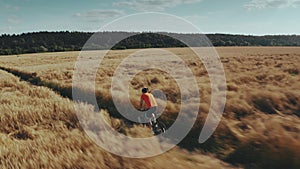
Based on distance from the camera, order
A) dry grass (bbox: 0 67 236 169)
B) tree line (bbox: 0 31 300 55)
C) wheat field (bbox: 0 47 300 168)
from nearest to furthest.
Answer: dry grass (bbox: 0 67 236 169) → wheat field (bbox: 0 47 300 168) → tree line (bbox: 0 31 300 55)

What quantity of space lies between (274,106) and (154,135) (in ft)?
18.1

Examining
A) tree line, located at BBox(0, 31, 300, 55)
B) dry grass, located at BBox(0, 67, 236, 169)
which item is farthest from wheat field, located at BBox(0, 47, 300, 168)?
tree line, located at BBox(0, 31, 300, 55)

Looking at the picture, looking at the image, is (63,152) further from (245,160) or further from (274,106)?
(274,106)

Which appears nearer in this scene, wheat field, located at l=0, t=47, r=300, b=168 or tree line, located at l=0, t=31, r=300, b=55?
wheat field, located at l=0, t=47, r=300, b=168

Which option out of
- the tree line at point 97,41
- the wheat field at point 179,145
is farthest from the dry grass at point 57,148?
the tree line at point 97,41

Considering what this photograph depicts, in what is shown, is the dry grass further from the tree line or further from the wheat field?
the tree line

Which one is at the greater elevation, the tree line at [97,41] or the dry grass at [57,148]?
the tree line at [97,41]

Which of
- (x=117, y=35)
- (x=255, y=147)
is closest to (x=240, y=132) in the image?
(x=255, y=147)

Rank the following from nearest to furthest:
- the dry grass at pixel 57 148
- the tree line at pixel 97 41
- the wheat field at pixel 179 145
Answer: the dry grass at pixel 57 148
the wheat field at pixel 179 145
the tree line at pixel 97 41

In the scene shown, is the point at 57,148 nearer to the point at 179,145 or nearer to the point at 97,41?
the point at 179,145

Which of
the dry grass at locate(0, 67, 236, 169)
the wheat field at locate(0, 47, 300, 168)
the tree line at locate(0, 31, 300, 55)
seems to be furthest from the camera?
the tree line at locate(0, 31, 300, 55)

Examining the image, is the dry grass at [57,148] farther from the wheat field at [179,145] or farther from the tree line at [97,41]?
the tree line at [97,41]

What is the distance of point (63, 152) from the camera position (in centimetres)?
575

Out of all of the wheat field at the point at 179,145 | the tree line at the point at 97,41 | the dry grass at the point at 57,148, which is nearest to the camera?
the dry grass at the point at 57,148
